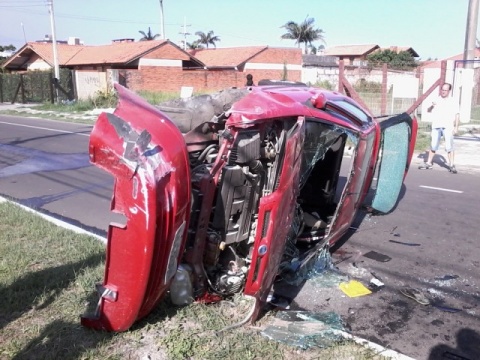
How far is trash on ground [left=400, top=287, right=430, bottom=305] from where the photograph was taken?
4094 mm

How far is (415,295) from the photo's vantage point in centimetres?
420

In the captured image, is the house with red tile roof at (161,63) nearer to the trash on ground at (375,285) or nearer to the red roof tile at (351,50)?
the trash on ground at (375,285)

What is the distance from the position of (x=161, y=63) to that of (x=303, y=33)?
1556 inches

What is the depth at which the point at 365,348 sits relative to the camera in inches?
128

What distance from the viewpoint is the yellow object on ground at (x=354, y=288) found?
4218 millimetres

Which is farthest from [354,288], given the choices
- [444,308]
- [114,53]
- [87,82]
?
[114,53]

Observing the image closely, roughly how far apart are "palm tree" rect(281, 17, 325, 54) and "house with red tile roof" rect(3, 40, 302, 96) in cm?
2509

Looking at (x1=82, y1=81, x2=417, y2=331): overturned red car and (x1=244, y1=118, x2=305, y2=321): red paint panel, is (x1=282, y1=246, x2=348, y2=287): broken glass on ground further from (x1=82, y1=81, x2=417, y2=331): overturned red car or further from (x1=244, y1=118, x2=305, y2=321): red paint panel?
(x1=244, y1=118, x2=305, y2=321): red paint panel

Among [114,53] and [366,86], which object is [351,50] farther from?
[366,86]

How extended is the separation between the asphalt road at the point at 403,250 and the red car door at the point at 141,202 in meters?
1.47

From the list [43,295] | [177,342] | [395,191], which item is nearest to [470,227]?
[395,191]

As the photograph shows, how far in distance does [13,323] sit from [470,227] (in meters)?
5.26

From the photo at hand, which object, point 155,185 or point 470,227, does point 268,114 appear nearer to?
point 155,185

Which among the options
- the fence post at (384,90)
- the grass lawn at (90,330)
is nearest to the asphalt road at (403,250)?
the grass lawn at (90,330)
